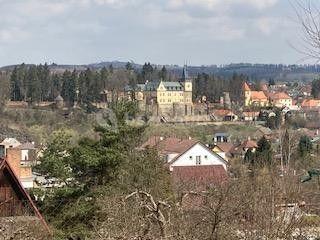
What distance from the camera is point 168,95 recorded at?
9125cm

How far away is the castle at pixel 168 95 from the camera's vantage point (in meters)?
88.2

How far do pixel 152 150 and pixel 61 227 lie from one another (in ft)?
13.7

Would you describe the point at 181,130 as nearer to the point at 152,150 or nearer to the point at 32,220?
the point at 152,150

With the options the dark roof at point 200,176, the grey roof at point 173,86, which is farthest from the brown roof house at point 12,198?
the grey roof at point 173,86

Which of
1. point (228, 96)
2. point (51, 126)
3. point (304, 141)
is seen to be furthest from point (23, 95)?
point (304, 141)

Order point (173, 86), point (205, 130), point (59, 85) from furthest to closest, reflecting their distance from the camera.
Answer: point (173, 86) → point (59, 85) → point (205, 130)

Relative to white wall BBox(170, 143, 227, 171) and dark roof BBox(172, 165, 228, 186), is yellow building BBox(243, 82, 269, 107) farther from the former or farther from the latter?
dark roof BBox(172, 165, 228, 186)

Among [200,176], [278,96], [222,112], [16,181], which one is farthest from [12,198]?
[278,96]

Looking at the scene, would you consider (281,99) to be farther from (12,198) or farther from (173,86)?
(12,198)

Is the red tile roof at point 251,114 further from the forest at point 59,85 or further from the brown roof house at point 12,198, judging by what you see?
the brown roof house at point 12,198

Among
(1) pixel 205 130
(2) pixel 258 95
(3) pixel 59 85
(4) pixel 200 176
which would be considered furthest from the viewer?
(2) pixel 258 95

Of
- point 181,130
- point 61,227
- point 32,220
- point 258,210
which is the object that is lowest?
point 181,130

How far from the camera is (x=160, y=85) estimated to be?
90188 millimetres

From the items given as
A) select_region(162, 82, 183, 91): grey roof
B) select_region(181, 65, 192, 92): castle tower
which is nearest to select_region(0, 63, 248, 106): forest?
select_region(181, 65, 192, 92): castle tower
